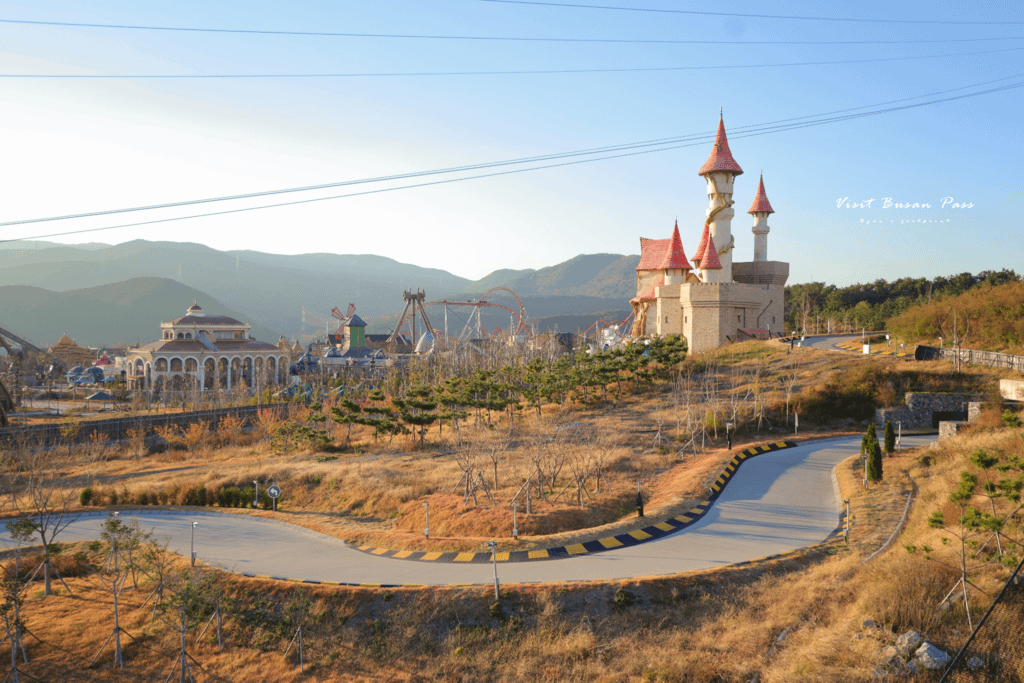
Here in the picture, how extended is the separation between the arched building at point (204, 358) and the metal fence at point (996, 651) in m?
62.8

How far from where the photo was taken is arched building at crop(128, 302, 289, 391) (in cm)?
Result: 6706

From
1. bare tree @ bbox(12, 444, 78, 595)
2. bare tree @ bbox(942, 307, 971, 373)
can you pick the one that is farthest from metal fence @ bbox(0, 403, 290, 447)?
bare tree @ bbox(942, 307, 971, 373)

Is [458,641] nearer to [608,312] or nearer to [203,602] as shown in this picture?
[203,602]

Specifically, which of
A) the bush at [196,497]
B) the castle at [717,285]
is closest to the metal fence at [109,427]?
the bush at [196,497]

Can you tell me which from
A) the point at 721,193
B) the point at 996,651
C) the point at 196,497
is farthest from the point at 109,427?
the point at 721,193

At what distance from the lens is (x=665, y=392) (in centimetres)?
3450

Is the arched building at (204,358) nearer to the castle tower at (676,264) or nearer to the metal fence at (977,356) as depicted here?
the castle tower at (676,264)

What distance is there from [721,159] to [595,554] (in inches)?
1530

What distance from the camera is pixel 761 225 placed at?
1885 inches

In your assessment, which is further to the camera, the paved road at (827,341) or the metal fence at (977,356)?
the paved road at (827,341)

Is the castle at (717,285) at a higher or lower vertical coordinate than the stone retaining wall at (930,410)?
higher

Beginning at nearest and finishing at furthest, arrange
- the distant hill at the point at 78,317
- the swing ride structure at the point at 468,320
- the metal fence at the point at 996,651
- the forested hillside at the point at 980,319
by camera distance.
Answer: the metal fence at the point at 996,651 → the forested hillside at the point at 980,319 → the swing ride structure at the point at 468,320 → the distant hill at the point at 78,317

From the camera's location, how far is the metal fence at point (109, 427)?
33.2m

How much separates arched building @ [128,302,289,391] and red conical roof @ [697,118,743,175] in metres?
48.1
